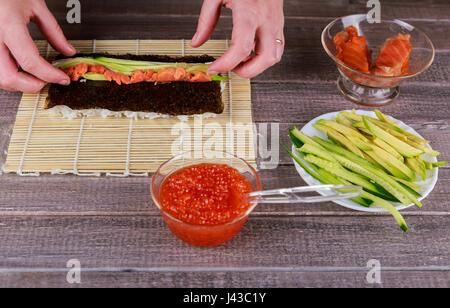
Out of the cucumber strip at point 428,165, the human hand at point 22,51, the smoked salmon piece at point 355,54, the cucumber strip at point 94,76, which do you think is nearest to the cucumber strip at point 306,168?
the cucumber strip at point 428,165

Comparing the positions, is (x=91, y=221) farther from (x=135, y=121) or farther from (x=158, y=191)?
(x=135, y=121)

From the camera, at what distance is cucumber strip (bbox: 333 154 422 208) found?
4.21 ft

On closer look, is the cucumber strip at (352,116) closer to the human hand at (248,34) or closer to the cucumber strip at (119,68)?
the human hand at (248,34)

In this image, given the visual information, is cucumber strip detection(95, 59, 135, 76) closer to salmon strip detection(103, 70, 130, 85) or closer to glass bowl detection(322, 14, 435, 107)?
salmon strip detection(103, 70, 130, 85)

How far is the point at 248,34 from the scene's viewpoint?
154 cm

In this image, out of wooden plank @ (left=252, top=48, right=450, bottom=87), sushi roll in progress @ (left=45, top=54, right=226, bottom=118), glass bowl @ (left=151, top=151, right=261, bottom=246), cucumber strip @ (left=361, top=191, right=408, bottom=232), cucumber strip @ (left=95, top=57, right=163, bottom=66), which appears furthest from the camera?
wooden plank @ (left=252, top=48, right=450, bottom=87)

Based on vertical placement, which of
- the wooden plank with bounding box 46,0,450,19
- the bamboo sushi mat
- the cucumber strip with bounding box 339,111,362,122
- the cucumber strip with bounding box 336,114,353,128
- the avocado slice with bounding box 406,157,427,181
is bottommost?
the bamboo sushi mat

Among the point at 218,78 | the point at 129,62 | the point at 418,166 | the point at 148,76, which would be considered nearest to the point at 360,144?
the point at 418,166

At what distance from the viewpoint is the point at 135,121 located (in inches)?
62.7

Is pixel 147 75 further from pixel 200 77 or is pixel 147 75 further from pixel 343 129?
pixel 343 129

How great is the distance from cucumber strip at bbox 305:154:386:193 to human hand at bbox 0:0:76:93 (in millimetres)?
901

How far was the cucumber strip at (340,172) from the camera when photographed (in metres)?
1.33

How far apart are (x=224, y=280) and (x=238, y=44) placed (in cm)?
77

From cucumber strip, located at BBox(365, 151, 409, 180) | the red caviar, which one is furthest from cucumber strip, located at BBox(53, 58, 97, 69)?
cucumber strip, located at BBox(365, 151, 409, 180)
